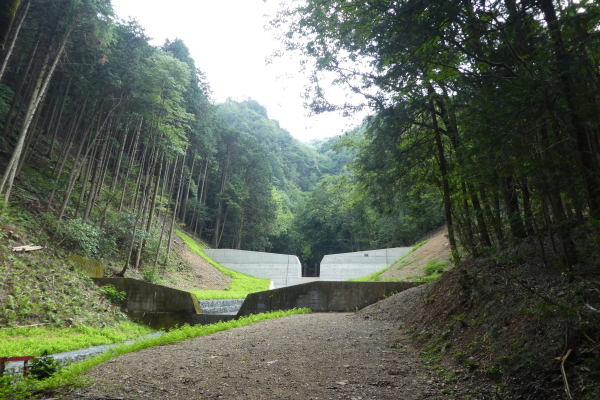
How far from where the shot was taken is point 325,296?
1205 cm

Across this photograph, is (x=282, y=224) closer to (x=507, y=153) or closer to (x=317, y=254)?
(x=317, y=254)

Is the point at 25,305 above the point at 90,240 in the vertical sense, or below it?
below

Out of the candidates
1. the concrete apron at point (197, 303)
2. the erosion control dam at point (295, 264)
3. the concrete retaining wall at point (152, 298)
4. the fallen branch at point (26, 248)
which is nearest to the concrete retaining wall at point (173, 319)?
the concrete apron at point (197, 303)

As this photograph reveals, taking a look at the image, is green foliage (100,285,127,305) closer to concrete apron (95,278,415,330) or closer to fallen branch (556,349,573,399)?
concrete apron (95,278,415,330)

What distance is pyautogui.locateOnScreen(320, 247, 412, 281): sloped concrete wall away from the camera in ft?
80.0

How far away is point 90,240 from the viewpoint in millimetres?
12547

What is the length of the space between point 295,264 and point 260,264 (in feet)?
9.18

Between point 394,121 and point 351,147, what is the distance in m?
7.83

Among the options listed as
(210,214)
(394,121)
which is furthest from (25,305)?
(210,214)

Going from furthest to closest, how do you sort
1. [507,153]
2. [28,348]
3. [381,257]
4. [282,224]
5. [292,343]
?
[282,224] < [381,257] < [28,348] < [292,343] < [507,153]

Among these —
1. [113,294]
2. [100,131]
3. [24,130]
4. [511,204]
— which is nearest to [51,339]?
[113,294]

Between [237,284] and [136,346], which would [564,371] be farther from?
[237,284]

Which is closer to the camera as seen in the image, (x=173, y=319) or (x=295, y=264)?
(x=173, y=319)

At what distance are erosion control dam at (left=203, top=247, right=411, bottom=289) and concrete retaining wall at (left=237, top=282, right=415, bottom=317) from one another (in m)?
11.9
